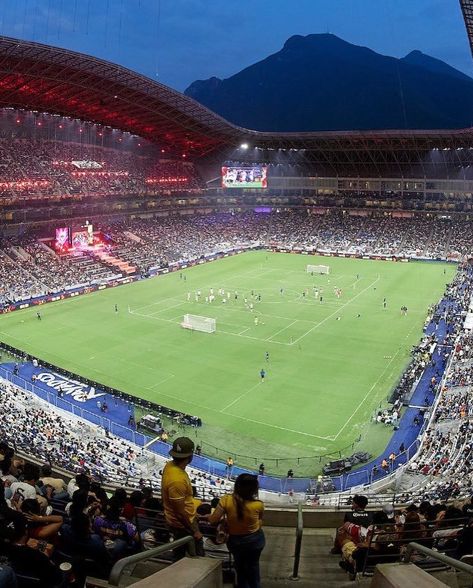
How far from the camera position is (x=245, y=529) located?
5938 millimetres

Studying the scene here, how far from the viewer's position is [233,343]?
4241 cm

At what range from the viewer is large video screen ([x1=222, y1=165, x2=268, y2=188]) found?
96750 mm

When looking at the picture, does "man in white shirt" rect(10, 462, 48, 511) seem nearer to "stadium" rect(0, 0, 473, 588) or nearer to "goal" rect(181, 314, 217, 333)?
"stadium" rect(0, 0, 473, 588)

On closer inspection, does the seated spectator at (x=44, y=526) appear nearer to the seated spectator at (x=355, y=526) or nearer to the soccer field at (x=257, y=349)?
the seated spectator at (x=355, y=526)

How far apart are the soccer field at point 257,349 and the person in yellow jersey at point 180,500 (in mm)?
19710

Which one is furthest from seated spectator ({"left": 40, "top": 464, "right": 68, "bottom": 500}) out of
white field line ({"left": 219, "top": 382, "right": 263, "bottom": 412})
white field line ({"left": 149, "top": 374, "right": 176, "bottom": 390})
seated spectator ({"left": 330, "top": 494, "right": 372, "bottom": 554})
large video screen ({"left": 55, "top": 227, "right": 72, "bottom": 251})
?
large video screen ({"left": 55, "top": 227, "right": 72, "bottom": 251})

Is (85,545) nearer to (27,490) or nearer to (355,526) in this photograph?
(27,490)

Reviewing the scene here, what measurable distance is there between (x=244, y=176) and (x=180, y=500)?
94021 mm

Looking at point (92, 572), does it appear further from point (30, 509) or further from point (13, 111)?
point (13, 111)

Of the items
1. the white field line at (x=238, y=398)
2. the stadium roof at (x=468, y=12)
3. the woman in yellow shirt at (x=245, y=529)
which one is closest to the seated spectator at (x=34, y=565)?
the woman in yellow shirt at (x=245, y=529)

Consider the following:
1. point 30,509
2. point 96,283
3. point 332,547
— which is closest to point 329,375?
point 332,547

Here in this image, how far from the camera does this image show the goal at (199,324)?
45219 millimetres

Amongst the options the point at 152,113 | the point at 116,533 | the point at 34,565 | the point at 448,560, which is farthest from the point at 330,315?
the point at 34,565

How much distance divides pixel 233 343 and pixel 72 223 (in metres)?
42.3
